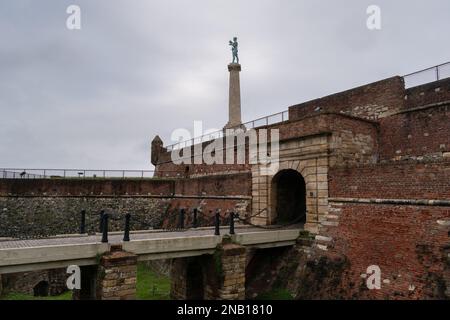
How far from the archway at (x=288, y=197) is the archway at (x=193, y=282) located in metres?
4.10

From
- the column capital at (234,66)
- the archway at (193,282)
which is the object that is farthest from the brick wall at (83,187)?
the archway at (193,282)

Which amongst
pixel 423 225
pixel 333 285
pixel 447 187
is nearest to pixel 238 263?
pixel 333 285

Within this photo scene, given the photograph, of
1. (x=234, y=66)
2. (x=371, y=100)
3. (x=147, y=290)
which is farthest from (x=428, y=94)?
(x=234, y=66)

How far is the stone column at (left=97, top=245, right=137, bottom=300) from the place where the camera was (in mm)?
7982

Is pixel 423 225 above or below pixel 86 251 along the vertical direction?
above

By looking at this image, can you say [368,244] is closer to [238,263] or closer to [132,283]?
[238,263]

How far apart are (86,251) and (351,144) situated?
907cm

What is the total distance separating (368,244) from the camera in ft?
30.6

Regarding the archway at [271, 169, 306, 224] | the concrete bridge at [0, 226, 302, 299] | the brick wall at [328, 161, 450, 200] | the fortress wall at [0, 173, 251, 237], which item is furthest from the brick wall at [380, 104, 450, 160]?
the fortress wall at [0, 173, 251, 237]

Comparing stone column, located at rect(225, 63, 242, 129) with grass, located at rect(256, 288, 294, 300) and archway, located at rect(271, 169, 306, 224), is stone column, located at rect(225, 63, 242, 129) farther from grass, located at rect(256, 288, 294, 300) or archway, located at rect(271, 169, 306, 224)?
grass, located at rect(256, 288, 294, 300)

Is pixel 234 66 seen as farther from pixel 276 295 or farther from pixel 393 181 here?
pixel 276 295

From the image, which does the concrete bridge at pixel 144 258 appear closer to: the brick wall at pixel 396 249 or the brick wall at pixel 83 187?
the brick wall at pixel 396 249

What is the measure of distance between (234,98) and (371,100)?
1178cm
